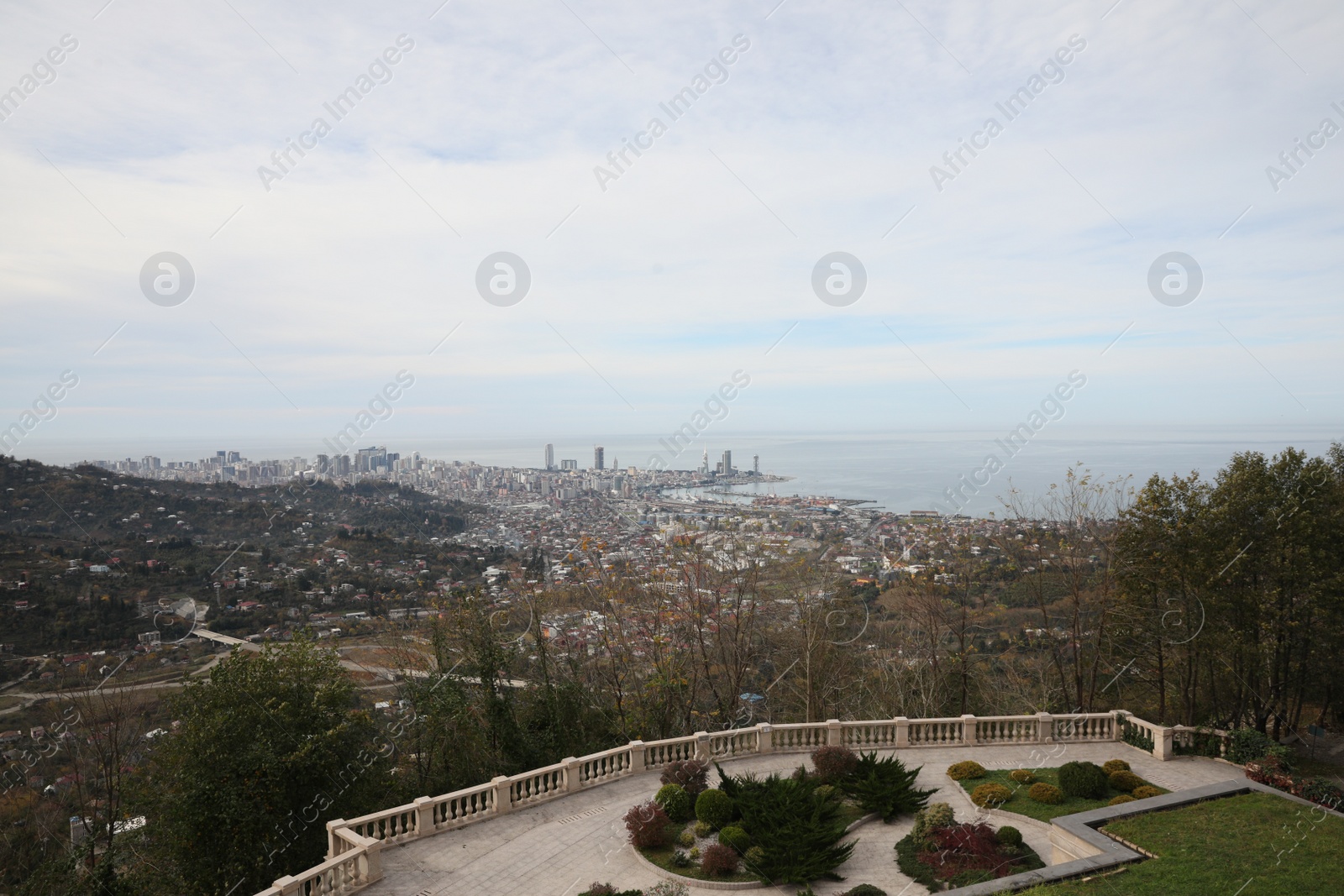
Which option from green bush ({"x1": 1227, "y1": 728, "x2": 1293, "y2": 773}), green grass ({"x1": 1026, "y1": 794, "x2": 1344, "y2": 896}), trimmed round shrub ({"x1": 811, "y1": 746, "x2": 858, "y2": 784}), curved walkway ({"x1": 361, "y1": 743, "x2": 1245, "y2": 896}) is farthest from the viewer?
green bush ({"x1": 1227, "y1": 728, "x2": 1293, "y2": 773})

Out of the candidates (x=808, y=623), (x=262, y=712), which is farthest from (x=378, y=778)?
(x=808, y=623)

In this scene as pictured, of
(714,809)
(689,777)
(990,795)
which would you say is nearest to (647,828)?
(714,809)

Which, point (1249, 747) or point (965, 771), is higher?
point (1249, 747)

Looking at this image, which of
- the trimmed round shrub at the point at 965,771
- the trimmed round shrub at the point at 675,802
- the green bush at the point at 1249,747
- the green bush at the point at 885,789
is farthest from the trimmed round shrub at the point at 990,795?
the green bush at the point at 1249,747

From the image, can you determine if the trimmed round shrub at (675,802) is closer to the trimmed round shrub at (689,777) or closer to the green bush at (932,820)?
the trimmed round shrub at (689,777)

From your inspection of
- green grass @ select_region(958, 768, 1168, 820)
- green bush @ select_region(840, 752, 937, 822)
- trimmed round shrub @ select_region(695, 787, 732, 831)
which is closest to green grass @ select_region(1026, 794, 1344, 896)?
green grass @ select_region(958, 768, 1168, 820)

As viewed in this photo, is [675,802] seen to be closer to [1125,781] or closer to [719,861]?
[719,861]

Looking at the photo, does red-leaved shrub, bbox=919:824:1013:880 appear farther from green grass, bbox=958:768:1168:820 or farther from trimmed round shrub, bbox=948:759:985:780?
trimmed round shrub, bbox=948:759:985:780
